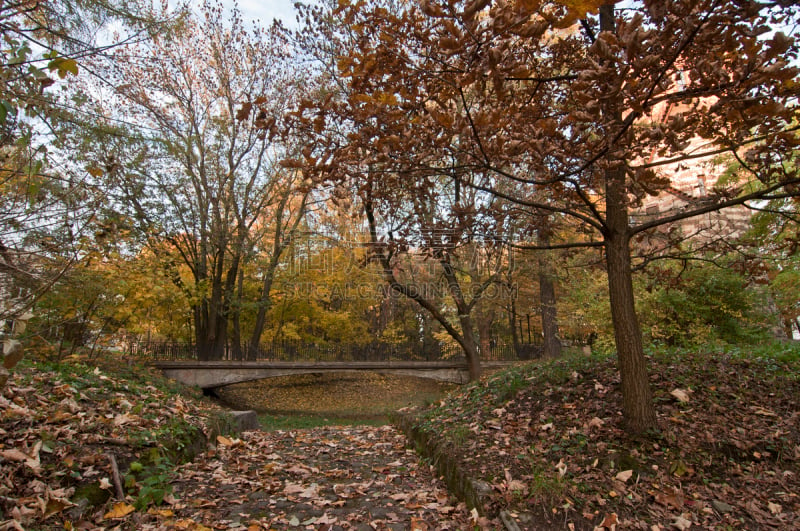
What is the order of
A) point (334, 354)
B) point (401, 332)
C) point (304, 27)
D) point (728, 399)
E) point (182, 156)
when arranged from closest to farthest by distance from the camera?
point (728, 399) < point (304, 27) < point (182, 156) < point (334, 354) < point (401, 332)

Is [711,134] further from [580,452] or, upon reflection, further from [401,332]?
[401,332]

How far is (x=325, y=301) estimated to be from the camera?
854 inches

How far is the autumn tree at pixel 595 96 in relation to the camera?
8.13 feet

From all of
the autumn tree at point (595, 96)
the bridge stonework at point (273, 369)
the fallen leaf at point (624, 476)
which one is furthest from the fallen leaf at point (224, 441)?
the bridge stonework at point (273, 369)

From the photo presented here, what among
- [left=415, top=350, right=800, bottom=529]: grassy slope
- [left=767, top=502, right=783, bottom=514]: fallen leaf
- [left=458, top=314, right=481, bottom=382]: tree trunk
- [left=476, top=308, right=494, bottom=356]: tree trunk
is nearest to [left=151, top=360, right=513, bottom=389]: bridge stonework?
[left=476, top=308, right=494, bottom=356]: tree trunk

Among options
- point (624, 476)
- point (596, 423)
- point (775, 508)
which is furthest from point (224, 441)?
point (775, 508)

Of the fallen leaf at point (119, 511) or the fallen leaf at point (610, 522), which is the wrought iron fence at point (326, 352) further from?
the fallen leaf at point (610, 522)

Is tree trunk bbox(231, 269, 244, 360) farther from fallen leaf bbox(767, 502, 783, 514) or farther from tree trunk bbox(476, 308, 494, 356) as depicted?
fallen leaf bbox(767, 502, 783, 514)

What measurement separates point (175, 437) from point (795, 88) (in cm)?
552

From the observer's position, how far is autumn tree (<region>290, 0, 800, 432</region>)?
97.5 inches

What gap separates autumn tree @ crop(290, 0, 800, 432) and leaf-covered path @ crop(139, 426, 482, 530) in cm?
186

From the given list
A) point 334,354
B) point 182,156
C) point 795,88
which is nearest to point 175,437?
point 795,88

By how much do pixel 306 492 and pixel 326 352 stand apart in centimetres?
1789

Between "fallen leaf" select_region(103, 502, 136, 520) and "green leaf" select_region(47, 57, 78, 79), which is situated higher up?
"green leaf" select_region(47, 57, 78, 79)
